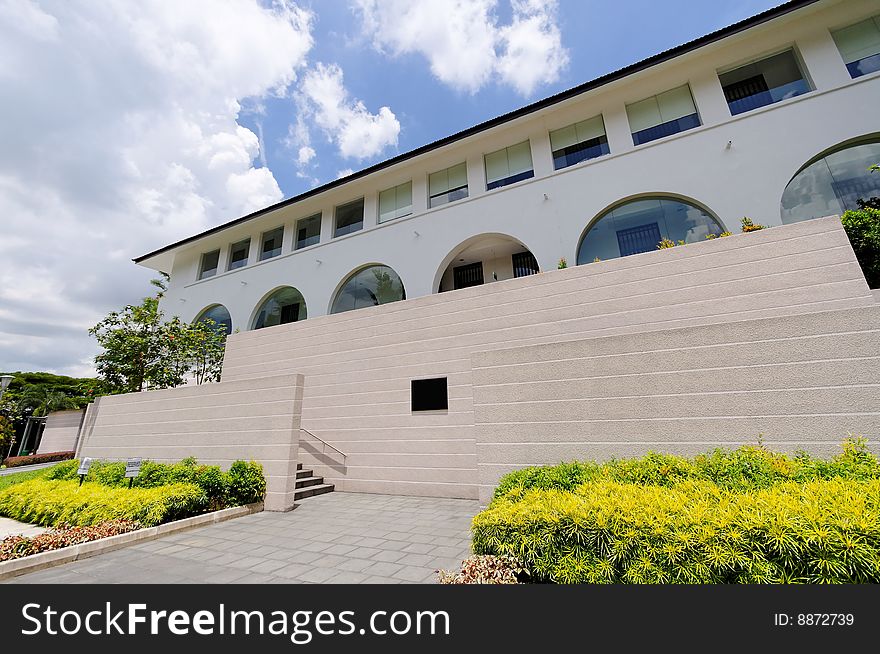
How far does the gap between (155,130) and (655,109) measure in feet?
41.3

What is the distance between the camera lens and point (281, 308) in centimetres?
1469

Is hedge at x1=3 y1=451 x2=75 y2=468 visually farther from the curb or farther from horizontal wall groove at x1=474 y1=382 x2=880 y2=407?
horizontal wall groove at x1=474 y1=382 x2=880 y2=407

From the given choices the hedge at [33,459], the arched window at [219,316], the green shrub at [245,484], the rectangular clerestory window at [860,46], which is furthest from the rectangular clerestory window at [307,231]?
the hedge at [33,459]

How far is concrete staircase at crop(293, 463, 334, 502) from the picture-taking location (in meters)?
7.77

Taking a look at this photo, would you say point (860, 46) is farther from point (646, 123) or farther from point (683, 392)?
point (683, 392)

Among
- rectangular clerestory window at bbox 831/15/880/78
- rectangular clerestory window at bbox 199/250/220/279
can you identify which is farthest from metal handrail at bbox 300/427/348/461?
rectangular clerestory window at bbox 831/15/880/78

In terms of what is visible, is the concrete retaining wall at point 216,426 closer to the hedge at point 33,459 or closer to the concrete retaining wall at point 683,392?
the concrete retaining wall at point 683,392

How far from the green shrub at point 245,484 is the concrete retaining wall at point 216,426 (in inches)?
6.6

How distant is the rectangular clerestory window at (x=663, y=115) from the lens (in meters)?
9.95

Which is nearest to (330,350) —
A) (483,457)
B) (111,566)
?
(483,457)

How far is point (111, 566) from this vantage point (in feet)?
13.4

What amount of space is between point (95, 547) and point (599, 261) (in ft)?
29.5

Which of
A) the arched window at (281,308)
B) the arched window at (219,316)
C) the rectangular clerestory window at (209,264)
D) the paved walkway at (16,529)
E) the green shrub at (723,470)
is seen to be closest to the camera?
the green shrub at (723,470)

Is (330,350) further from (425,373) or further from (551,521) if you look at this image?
(551,521)
